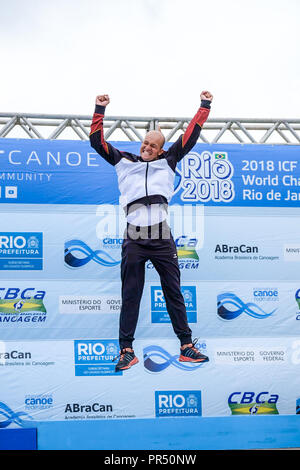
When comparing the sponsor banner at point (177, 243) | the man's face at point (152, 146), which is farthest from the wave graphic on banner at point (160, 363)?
the man's face at point (152, 146)

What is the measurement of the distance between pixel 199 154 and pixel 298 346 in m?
1.99

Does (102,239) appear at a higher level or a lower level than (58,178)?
lower

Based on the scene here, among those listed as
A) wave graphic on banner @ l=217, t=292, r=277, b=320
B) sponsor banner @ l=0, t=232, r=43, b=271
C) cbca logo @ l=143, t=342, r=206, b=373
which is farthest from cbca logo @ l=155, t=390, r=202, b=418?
sponsor banner @ l=0, t=232, r=43, b=271

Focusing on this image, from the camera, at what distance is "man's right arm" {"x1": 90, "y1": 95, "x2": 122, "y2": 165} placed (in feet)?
16.3

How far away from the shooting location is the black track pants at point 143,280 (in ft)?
16.6

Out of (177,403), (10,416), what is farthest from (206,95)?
(10,416)

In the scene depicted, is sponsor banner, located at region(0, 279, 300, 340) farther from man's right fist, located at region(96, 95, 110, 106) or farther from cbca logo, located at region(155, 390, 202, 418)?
man's right fist, located at region(96, 95, 110, 106)

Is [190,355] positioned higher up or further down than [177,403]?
higher up

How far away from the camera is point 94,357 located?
5.05 m

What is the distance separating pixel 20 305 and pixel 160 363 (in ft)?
4.39

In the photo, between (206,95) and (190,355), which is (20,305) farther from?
(206,95)
